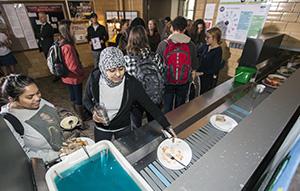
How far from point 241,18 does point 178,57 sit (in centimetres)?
194

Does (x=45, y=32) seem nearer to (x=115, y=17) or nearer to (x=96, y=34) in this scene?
(x=96, y=34)

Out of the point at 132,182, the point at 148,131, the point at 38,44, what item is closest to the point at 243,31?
the point at 148,131

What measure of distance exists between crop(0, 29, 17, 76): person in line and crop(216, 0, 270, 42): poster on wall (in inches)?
174

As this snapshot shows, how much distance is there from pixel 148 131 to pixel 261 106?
63 cm

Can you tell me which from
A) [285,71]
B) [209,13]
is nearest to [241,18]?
[209,13]

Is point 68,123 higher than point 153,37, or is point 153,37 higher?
point 153,37

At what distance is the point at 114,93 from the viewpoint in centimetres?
108

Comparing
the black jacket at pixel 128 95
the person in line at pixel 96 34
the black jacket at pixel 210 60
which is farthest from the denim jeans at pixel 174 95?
the person in line at pixel 96 34

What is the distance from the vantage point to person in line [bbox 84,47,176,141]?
3.23ft

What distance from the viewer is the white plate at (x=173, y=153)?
0.75 m

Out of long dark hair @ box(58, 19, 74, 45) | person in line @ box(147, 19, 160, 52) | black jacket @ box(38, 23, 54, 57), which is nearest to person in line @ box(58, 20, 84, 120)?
long dark hair @ box(58, 19, 74, 45)

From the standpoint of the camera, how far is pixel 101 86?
3.58ft

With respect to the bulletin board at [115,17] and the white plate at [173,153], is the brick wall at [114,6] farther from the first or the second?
the white plate at [173,153]

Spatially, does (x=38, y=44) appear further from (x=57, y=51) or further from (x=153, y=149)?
(x=153, y=149)
